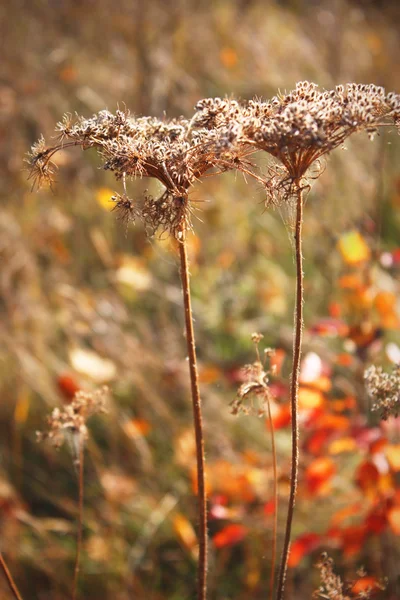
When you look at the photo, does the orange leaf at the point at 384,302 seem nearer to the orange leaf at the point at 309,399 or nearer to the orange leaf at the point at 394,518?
the orange leaf at the point at 309,399

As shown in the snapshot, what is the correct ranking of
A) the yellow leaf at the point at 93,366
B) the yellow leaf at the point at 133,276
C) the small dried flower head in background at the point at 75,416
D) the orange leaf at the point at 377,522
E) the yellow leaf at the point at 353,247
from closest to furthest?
the small dried flower head in background at the point at 75,416 → the orange leaf at the point at 377,522 → the yellow leaf at the point at 353,247 → the yellow leaf at the point at 93,366 → the yellow leaf at the point at 133,276

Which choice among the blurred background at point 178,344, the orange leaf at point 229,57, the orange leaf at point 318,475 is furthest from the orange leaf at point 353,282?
the orange leaf at point 229,57

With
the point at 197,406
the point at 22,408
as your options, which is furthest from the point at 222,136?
the point at 22,408

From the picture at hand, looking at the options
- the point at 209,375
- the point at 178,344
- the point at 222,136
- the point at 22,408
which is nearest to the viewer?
the point at 222,136

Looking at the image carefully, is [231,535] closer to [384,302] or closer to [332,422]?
[332,422]

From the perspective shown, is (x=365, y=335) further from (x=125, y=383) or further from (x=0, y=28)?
(x=0, y=28)

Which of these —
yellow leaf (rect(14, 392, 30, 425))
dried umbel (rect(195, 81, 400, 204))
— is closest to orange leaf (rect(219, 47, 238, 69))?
yellow leaf (rect(14, 392, 30, 425))

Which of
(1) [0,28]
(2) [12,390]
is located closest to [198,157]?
(2) [12,390]

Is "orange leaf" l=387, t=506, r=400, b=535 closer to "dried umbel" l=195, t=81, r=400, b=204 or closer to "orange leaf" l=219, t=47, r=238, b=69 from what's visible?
"dried umbel" l=195, t=81, r=400, b=204
